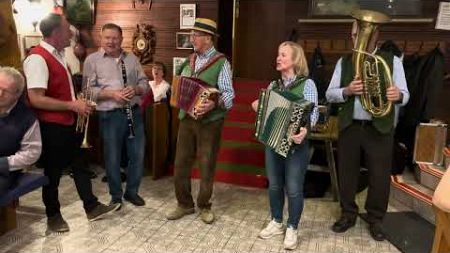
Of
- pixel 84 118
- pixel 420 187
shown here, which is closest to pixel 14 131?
pixel 84 118

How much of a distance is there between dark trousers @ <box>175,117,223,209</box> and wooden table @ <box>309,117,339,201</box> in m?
0.89

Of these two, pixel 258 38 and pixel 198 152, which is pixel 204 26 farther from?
pixel 258 38

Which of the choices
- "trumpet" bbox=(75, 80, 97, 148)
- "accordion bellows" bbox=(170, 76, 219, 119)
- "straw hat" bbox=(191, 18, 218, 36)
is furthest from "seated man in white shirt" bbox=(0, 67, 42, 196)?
"straw hat" bbox=(191, 18, 218, 36)

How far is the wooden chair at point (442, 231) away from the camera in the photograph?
6.97 feet

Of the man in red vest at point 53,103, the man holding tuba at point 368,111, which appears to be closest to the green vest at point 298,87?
the man holding tuba at point 368,111

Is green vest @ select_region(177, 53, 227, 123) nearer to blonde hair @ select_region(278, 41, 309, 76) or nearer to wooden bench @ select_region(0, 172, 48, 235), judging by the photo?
blonde hair @ select_region(278, 41, 309, 76)

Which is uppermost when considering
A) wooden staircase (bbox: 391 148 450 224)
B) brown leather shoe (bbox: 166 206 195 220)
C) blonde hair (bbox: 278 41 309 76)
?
blonde hair (bbox: 278 41 309 76)

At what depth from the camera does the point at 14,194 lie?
258 cm

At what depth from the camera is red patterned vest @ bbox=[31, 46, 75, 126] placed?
2.75 m

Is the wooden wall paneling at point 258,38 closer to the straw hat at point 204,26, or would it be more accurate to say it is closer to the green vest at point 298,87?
the straw hat at point 204,26

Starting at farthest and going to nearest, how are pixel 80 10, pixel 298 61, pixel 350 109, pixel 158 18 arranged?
pixel 80 10 → pixel 158 18 → pixel 350 109 → pixel 298 61

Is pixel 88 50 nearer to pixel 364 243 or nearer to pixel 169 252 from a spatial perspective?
pixel 169 252

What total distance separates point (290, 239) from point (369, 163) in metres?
0.75

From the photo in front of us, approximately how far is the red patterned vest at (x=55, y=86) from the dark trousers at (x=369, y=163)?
1.87m
